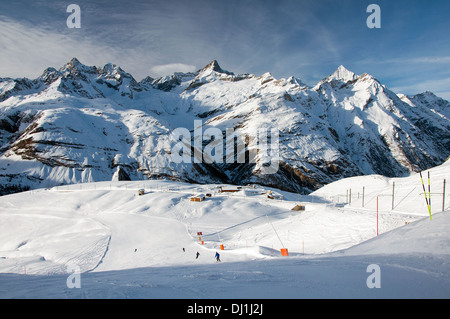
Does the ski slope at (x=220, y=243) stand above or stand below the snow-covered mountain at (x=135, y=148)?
below

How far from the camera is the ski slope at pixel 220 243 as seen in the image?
7297 millimetres

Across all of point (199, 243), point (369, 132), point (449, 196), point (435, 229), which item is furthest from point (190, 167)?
point (369, 132)

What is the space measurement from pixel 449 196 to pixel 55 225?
178 feet

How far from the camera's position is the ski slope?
7.30 m

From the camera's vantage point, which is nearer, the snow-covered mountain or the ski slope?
the ski slope

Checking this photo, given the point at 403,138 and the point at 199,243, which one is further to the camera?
the point at 403,138

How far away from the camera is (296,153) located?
12638cm

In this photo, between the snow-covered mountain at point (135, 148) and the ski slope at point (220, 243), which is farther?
the snow-covered mountain at point (135, 148)

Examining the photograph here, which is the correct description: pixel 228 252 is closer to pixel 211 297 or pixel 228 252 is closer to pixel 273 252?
pixel 273 252

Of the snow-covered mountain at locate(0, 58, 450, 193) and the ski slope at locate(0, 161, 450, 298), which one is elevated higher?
the snow-covered mountain at locate(0, 58, 450, 193)

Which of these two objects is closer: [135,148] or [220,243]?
[220,243]

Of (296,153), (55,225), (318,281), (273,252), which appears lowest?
(55,225)

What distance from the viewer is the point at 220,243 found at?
27812 millimetres

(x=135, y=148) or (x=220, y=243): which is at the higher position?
(x=135, y=148)
